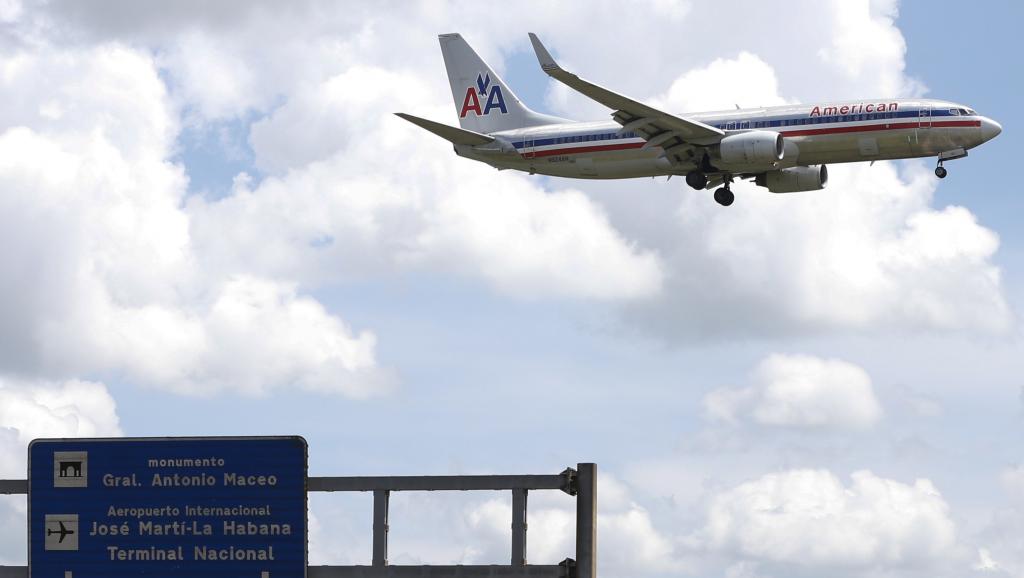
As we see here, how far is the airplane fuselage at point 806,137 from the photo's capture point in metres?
49.8

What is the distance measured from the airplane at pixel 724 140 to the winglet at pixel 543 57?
0.10ft

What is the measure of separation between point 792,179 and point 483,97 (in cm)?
1559

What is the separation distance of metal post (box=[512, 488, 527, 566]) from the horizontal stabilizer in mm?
36304

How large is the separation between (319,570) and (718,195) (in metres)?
37.8

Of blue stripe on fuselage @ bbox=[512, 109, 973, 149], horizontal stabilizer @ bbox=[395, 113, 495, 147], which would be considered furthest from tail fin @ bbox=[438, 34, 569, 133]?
horizontal stabilizer @ bbox=[395, 113, 495, 147]

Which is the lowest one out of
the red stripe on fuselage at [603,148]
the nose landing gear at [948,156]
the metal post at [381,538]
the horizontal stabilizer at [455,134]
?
the metal post at [381,538]

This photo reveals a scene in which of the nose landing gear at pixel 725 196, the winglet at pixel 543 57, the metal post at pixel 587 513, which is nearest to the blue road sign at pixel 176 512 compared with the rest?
the metal post at pixel 587 513

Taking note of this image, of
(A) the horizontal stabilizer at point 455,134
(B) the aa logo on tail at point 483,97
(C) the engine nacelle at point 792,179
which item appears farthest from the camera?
(B) the aa logo on tail at point 483,97

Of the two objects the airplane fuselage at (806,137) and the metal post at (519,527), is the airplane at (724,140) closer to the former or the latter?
the airplane fuselage at (806,137)

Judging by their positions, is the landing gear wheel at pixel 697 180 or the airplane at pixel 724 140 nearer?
the airplane at pixel 724 140

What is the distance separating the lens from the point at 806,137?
50969 millimetres

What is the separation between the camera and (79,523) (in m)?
20.3

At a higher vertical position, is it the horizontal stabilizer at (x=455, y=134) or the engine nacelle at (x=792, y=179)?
the horizontal stabilizer at (x=455, y=134)

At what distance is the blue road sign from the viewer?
19.9 metres
